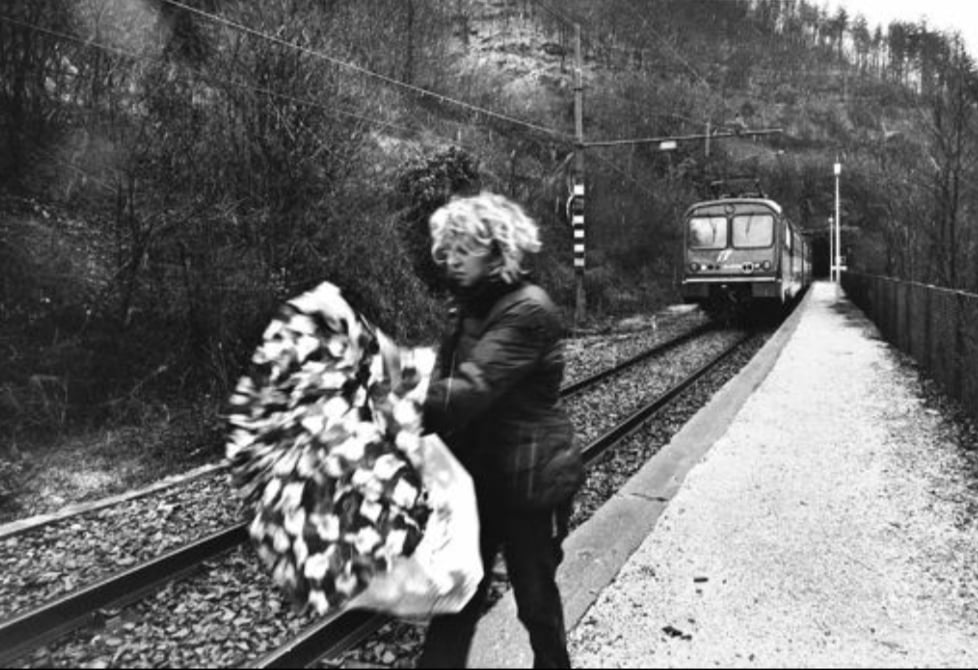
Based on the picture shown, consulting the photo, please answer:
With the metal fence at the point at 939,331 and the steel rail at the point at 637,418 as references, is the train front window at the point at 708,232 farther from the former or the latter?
the steel rail at the point at 637,418

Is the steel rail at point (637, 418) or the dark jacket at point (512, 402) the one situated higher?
the dark jacket at point (512, 402)

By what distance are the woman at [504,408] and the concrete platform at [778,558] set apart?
66 cm

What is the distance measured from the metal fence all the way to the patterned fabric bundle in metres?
7.91

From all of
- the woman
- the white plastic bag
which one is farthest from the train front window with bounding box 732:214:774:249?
the white plastic bag

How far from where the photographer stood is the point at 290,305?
2359 millimetres

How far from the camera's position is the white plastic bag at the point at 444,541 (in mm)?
2336

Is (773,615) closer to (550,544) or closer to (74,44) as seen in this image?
(550,544)

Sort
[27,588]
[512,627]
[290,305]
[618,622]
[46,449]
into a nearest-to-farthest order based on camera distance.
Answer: [290,305], [512,627], [618,622], [27,588], [46,449]

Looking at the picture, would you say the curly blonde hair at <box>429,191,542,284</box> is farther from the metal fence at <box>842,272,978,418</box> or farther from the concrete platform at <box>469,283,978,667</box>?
the metal fence at <box>842,272,978,418</box>

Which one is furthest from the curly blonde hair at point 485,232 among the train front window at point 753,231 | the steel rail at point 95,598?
the train front window at point 753,231

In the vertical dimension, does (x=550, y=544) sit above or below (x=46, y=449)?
above

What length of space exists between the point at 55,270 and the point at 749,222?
51.1ft

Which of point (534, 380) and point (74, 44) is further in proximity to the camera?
point (74, 44)

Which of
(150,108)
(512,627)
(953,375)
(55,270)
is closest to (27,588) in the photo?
(512,627)
